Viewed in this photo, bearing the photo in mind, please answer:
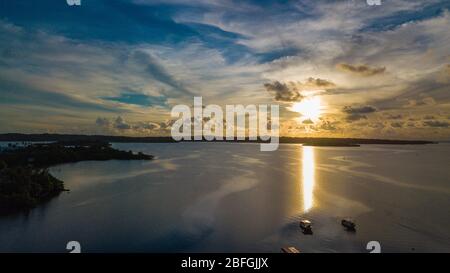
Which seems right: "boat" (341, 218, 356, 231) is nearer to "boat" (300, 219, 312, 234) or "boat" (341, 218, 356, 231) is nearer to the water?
the water

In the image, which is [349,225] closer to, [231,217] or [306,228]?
[306,228]

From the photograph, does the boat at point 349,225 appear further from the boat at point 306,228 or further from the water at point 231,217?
the boat at point 306,228

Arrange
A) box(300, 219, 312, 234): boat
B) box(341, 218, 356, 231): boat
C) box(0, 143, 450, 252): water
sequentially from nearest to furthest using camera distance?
box(0, 143, 450, 252): water
box(300, 219, 312, 234): boat
box(341, 218, 356, 231): boat

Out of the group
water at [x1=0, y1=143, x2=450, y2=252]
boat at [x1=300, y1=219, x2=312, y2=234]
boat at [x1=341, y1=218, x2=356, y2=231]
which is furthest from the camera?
boat at [x1=341, y1=218, x2=356, y2=231]

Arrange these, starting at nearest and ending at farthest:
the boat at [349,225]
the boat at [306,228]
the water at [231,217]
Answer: the water at [231,217] → the boat at [306,228] → the boat at [349,225]

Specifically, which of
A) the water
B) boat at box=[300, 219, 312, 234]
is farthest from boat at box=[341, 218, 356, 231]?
boat at box=[300, 219, 312, 234]

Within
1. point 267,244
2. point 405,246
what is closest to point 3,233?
point 267,244

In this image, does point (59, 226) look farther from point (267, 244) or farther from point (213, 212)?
point (267, 244)

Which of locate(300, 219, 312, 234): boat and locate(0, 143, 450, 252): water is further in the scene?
locate(300, 219, 312, 234): boat

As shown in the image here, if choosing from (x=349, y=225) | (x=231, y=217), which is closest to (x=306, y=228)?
(x=349, y=225)

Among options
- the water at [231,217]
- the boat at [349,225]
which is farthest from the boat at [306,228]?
the boat at [349,225]
